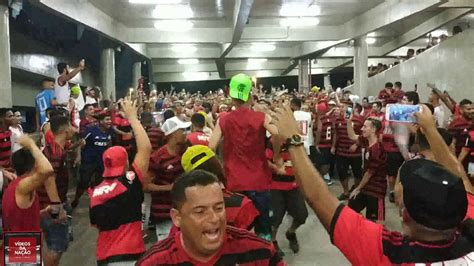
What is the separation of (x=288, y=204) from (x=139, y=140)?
3.08 meters

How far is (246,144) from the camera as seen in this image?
5184mm

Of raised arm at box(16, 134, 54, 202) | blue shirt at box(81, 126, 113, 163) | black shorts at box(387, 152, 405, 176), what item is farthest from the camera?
blue shirt at box(81, 126, 113, 163)

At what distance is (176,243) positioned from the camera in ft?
8.24

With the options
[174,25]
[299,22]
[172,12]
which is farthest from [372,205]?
[174,25]

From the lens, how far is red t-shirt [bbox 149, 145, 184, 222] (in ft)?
17.5

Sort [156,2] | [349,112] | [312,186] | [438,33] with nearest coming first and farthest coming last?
1. [312,186]
2. [349,112]
3. [156,2]
4. [438,33]

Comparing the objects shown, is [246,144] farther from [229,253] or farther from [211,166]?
[229,253]

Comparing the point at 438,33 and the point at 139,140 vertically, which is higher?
the point at 438,33

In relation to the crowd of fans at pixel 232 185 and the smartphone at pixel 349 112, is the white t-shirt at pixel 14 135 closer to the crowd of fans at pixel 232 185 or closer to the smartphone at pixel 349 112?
the crowd of fans at pixel 232 185

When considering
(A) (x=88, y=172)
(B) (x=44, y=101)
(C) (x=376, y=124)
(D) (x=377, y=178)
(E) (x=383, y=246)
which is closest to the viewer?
(E) (x=383, y=246)

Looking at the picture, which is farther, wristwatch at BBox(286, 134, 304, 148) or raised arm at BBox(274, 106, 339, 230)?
wristwatch at BBox(286, 134, 304, 148)

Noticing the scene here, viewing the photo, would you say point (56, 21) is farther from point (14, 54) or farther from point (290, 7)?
point (290, 7)

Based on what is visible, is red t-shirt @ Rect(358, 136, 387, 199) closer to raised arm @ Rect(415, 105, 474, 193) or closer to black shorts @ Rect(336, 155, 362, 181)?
black shorts @ Rect(336, 155, 362, 181)

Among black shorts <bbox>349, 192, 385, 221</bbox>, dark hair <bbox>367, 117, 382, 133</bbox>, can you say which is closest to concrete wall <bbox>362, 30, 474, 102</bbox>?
dark hair <bbox>367, 117, 382, 133</bbox>
